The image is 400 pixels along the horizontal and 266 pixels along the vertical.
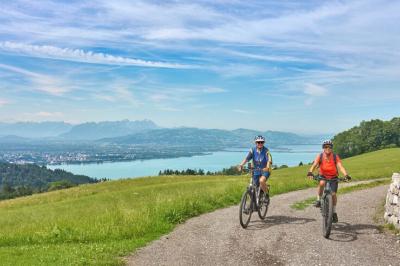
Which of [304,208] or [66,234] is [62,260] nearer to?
[66,234]

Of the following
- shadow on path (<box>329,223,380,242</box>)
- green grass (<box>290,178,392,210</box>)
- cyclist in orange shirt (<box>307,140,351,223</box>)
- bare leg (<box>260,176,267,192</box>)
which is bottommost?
shadow on path (<box>329,223,380,242</box>)

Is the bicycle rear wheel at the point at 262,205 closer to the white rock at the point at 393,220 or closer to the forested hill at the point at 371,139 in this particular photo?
the white rock at the point at 393,220

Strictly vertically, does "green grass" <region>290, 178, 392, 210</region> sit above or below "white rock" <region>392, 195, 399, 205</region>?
below

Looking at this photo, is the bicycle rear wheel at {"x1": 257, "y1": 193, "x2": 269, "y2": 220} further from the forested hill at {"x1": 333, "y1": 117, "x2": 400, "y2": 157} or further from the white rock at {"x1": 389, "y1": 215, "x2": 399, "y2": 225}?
the forested hill at {"x1": 333, "y1": 117, "x2": 400, "y2": 157}

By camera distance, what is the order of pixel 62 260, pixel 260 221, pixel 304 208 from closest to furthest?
pixel 62 260 → pixel 260 221 → pixel 304 208

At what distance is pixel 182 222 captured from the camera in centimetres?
1611

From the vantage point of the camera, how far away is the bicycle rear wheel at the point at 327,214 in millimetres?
12625

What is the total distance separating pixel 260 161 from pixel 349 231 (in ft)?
12.2

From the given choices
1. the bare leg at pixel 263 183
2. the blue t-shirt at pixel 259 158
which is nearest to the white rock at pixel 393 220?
the bare leg at pixel 263 183

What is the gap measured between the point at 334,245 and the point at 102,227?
7.35 metres

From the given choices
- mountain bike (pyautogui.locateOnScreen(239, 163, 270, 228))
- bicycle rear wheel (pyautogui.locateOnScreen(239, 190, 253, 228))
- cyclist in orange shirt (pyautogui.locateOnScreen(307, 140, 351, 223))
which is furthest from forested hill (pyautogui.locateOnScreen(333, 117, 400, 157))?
cyclist in orange shirt (pyautogui.locateOnScreen(307, 140, 351, 223))

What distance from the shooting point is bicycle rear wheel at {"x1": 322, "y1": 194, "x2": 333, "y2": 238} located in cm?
1262

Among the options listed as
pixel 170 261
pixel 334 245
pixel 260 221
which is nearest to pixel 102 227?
pixel 170 261

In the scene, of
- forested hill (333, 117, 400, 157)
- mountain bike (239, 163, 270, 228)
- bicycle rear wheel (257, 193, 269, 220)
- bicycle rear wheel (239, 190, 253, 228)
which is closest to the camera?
bicycle rear wheel (239, 190, 253, 228)
